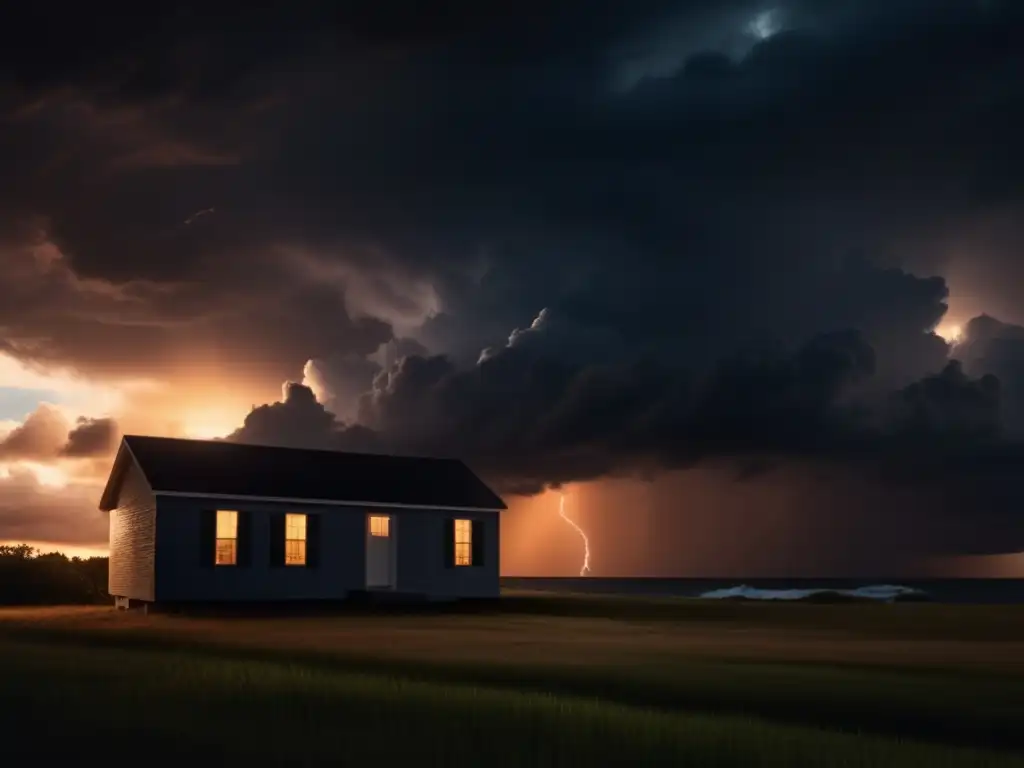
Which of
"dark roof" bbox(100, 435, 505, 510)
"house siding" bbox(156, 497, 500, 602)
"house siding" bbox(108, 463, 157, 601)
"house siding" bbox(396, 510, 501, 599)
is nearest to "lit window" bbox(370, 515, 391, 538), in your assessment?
"dark roof" bbox(100, 435, 505, 510)

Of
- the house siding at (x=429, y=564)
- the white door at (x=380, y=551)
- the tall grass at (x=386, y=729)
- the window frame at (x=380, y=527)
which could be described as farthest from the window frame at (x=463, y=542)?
the tall grass at (x=386, y=729)

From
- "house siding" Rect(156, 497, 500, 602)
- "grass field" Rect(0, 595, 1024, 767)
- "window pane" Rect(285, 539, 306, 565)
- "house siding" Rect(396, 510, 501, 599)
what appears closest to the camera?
"grass field" Rect(0, 595, 1024, 767)

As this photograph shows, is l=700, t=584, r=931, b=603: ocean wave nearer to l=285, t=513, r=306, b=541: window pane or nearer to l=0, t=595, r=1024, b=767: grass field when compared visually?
l=285, t=513, r=306, b=541: window pane

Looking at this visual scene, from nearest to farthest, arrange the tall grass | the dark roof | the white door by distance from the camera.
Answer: the tall grass, the dark roof, the white door

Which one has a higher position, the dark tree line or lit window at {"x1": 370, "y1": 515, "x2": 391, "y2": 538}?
lit window at {"x1": 370, "y1": 515, "x2": 391, "y2": 538}

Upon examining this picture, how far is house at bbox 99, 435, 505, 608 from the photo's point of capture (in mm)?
38312

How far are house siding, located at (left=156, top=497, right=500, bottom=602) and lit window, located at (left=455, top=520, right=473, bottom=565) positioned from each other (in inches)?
11.8

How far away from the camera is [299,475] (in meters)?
41.6

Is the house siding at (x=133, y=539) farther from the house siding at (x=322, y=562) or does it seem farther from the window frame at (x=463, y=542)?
the window frame at (x=463, y=542)

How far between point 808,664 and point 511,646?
6.02 meters

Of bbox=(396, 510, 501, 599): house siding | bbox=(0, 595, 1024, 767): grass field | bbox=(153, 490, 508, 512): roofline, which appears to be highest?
bbox=(153, 490, 508, 512): roofline

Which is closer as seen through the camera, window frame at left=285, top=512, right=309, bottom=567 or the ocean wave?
window frame at left=285, top=512, right=309, bottom=567

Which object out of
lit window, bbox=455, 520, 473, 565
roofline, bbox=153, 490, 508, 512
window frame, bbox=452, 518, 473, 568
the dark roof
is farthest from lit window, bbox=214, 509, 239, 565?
lit window, bbox=455, 520, 473, 565

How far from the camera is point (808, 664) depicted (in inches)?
819
